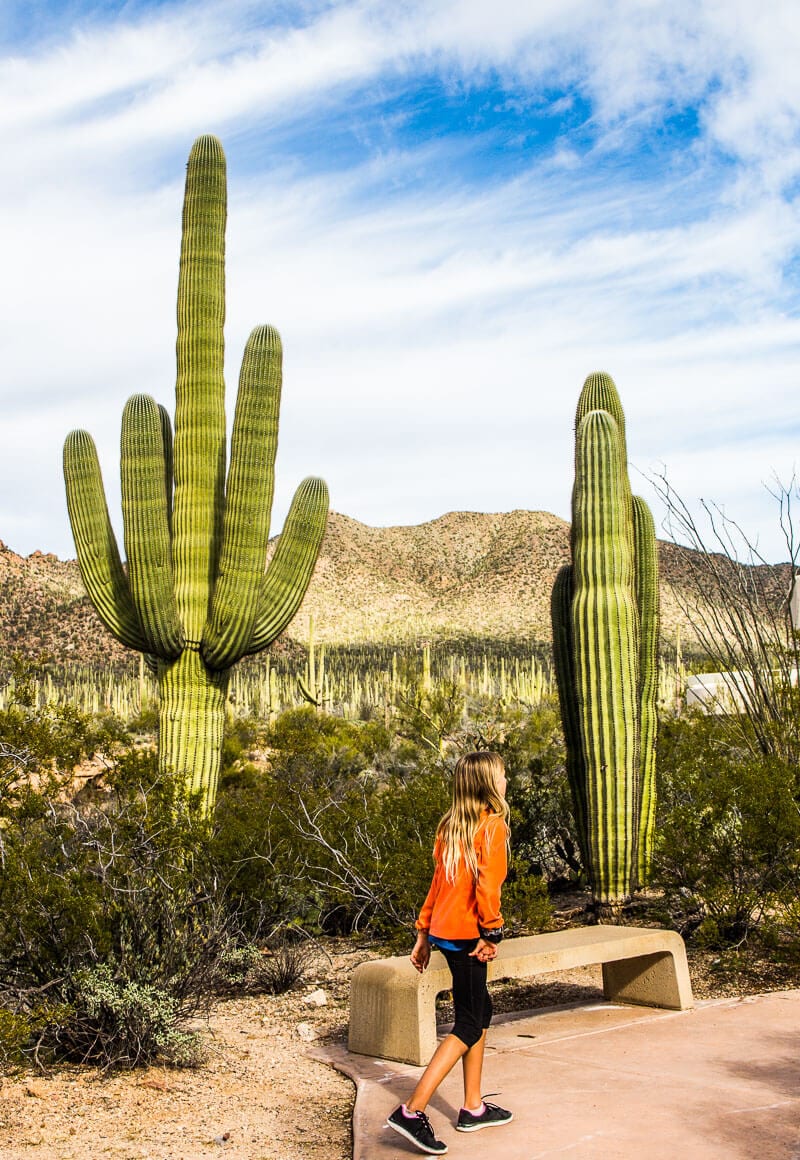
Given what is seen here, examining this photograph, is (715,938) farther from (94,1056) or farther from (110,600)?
(110,600)

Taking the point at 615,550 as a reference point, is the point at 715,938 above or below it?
below

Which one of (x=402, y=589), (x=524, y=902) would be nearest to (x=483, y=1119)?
(x=524, y=902)

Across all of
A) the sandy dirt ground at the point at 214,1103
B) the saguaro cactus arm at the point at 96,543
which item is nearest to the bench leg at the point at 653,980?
the sandy dirt ground at the point at 214,1103

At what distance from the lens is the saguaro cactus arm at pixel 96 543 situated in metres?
9.61

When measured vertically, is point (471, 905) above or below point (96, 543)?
below

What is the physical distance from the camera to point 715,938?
6.93m

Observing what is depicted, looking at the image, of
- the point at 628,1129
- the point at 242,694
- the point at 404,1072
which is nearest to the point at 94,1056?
the point at 404,1072

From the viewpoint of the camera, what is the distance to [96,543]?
989 centimetres

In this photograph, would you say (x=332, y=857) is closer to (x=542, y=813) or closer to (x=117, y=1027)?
(x=542, y=813)

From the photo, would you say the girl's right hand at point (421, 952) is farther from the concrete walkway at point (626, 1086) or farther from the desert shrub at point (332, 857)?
the desert shrub at point (332, 857)

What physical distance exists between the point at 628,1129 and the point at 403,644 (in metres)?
46.1

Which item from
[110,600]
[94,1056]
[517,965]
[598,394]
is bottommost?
[94,1056]

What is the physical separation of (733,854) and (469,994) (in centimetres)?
335

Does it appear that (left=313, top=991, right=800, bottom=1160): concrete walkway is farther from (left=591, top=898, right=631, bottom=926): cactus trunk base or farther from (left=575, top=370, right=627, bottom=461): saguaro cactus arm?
(left=575, top=370, right=627, bottom=461): saguaro cactus arm
